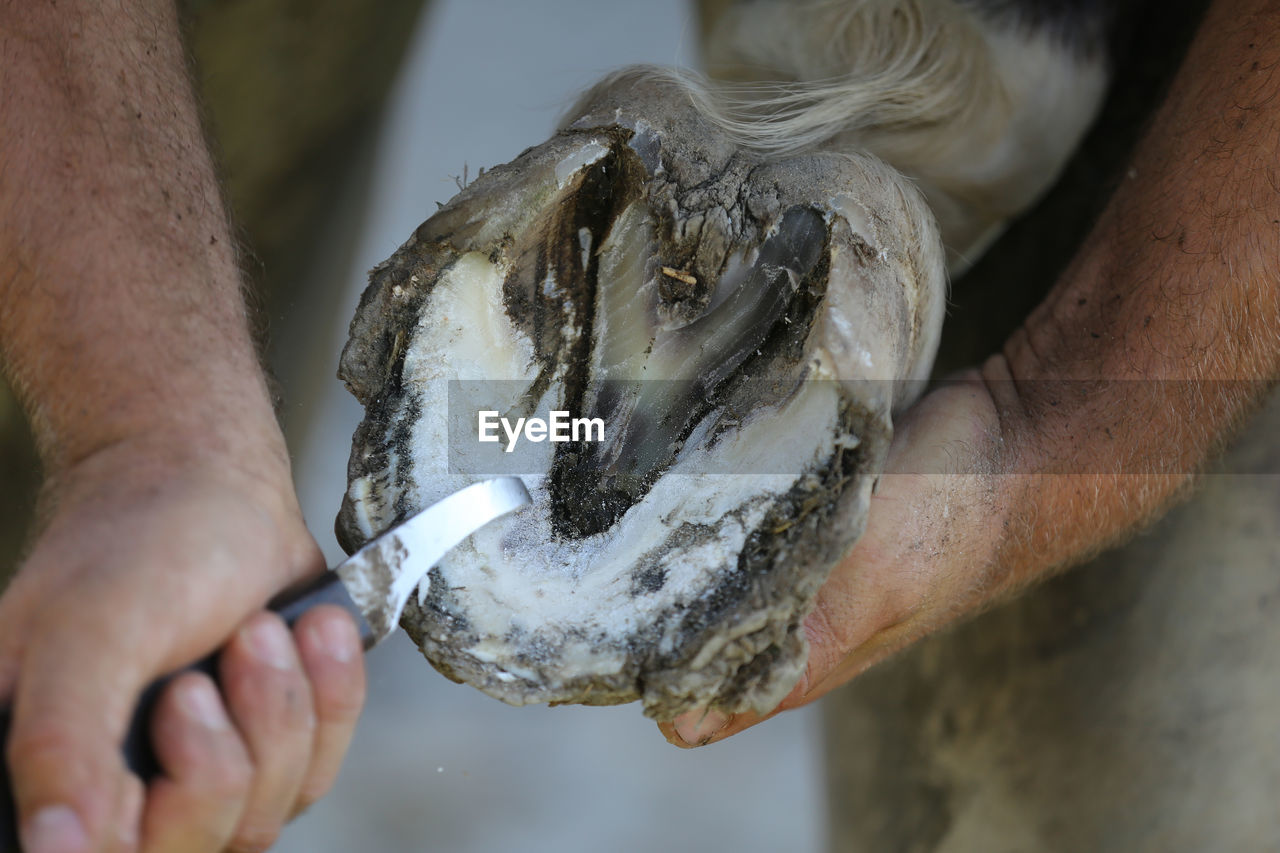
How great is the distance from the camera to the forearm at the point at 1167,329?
0.79 meters

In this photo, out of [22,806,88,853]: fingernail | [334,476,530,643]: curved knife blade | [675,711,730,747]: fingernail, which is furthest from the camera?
[675,711,730,747]: fingernail

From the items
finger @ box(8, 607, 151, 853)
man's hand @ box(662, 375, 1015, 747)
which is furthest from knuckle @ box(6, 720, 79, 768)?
man's hand @ box(662, 375, 1015, 747)

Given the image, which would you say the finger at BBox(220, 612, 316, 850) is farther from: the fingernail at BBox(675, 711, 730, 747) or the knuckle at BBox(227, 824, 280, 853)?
the fingernail at BBox(675, 711, 730, 747)

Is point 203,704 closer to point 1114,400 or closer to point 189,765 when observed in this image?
point 189,765

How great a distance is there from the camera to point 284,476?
1.99ft

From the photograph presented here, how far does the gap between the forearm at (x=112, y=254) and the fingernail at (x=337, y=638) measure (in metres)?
0.15

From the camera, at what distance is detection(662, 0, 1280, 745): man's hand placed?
77 cm

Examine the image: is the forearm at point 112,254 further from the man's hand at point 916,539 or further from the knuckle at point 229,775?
the man's hand at point 916,539

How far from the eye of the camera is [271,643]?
1.56 feet

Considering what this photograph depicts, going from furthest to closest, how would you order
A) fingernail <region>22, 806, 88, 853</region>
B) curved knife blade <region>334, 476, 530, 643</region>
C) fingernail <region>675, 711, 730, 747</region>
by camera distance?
fingernail <region>675, 711, 730, 747</region> → curved knife blade <region>334, 476, 530, 643</region> → fingernail <region>22, 806, 88, 853</region>

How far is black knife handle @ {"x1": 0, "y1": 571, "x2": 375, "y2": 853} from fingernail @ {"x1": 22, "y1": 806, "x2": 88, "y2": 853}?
0.06 ft

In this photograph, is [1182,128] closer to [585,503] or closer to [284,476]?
[585,503]

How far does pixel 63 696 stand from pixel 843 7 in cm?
83

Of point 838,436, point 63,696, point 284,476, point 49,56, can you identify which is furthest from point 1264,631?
point 49,56
